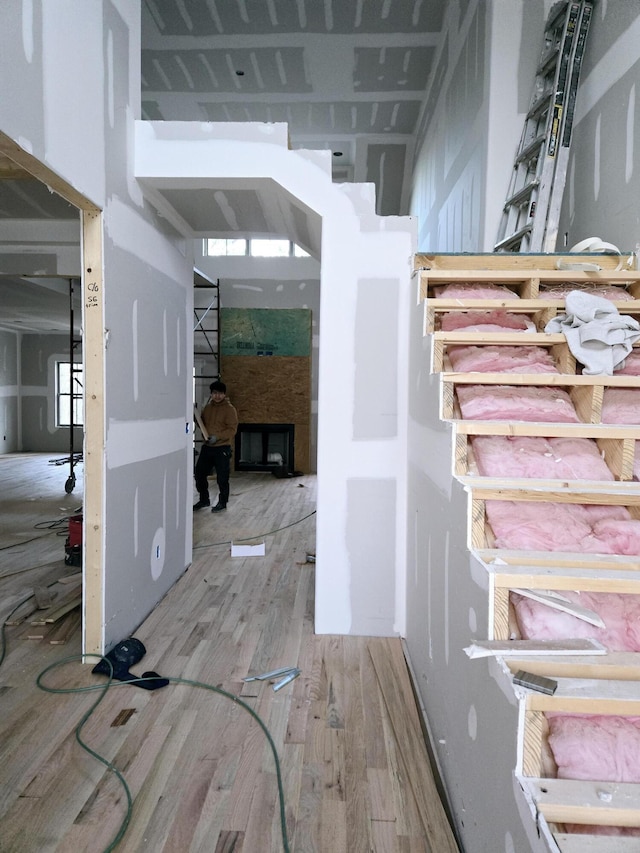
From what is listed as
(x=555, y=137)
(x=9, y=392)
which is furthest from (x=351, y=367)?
(x=9, y=392)

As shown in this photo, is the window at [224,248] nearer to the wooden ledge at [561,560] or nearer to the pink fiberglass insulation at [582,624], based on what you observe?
the wooden ledge at [561,560]

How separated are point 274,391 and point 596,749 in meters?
8.11

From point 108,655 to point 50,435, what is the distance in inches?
437

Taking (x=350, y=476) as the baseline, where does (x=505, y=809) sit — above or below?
below

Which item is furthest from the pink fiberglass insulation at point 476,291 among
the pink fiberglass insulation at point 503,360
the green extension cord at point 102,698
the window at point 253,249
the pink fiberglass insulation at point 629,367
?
the window at point 253,249

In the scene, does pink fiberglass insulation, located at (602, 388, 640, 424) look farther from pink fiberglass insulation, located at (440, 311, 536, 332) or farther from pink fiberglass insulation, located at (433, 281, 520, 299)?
pink fiberglass insulation, located at (433, 281, 520, 299)

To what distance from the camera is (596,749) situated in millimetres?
1092

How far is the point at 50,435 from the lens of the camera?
12.1m

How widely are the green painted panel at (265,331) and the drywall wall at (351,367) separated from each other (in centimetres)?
600

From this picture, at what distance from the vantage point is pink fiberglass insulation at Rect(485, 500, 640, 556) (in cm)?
160

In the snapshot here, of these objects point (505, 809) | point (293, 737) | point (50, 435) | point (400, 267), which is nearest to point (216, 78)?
point (400, 267)

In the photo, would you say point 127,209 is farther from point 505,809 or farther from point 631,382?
point 505,809

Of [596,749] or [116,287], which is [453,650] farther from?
[116,287]

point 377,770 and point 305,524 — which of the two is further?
point 305,524
